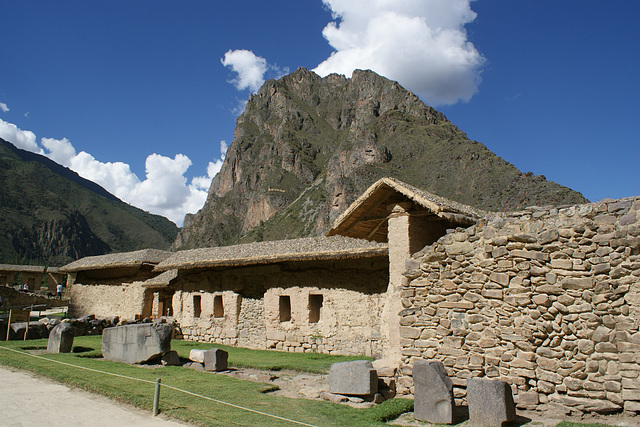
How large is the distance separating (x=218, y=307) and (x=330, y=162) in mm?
100342

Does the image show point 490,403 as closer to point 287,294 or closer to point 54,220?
point 287,294

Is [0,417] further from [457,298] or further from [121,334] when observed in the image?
[457,298]

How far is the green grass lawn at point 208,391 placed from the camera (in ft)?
21.2

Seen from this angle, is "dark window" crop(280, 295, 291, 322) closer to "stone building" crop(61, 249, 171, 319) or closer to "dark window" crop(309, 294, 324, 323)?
"dark window" crop(309, 294, 324, 323)

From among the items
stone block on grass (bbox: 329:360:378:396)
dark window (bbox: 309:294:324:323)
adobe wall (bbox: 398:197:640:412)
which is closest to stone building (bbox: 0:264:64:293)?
dark window (bbox: 309:294:324:323)

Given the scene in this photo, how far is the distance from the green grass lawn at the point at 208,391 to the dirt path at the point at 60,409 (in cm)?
23

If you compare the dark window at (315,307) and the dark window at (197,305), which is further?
the dark window at (197,305)

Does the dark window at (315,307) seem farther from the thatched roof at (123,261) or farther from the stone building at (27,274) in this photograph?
the stone building at (27,274)

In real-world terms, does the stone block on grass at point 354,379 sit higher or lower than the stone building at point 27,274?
lower

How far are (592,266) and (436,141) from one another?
89192 millimetres

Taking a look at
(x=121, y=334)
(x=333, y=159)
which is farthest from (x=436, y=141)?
(x=121, y=334)

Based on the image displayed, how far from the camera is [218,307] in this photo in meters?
17.7

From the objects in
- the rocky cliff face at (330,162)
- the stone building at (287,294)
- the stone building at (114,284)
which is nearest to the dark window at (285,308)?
the stone building at (287,294)

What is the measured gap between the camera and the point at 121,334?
1155 cm
